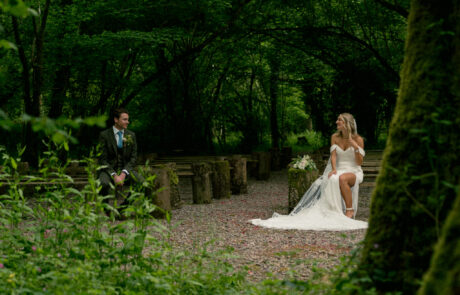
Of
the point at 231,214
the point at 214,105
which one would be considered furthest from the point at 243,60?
the point at 231,214

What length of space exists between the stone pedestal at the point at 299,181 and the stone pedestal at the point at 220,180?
2745 millimetres

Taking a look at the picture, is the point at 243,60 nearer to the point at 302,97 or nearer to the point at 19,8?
the point at 302,97

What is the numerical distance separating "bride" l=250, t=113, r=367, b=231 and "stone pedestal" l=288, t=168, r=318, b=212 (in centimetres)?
27

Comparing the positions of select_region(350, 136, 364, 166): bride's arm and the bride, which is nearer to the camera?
the bride

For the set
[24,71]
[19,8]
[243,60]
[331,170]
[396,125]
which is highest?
[243,60]

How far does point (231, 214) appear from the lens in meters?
9.78

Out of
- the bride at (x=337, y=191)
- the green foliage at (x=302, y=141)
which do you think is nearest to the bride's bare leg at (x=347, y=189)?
the bride at (x=337, y=191)

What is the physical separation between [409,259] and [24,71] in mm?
11121

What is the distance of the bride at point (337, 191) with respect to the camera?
8.55m

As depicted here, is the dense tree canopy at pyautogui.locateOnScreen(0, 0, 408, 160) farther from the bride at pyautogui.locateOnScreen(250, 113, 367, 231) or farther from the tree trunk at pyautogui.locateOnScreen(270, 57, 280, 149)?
the bride at pyautogui.locateOnScreen(250, 113, 367, 231)

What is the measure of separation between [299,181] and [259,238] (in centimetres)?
251

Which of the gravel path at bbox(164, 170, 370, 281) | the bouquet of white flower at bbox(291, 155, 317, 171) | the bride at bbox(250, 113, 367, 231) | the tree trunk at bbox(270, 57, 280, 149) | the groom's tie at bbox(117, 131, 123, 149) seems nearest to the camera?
the gravel path at bbox(164, 170, 370, 281)

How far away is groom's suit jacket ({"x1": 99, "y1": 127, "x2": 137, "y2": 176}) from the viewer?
870cm

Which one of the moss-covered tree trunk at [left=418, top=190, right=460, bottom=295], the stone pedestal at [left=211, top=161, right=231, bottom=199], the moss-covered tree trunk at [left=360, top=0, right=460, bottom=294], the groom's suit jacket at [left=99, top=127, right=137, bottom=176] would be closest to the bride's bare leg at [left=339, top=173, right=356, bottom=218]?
the groom's suit jacket at [left=99, top=127, right=137, bottom=176]
